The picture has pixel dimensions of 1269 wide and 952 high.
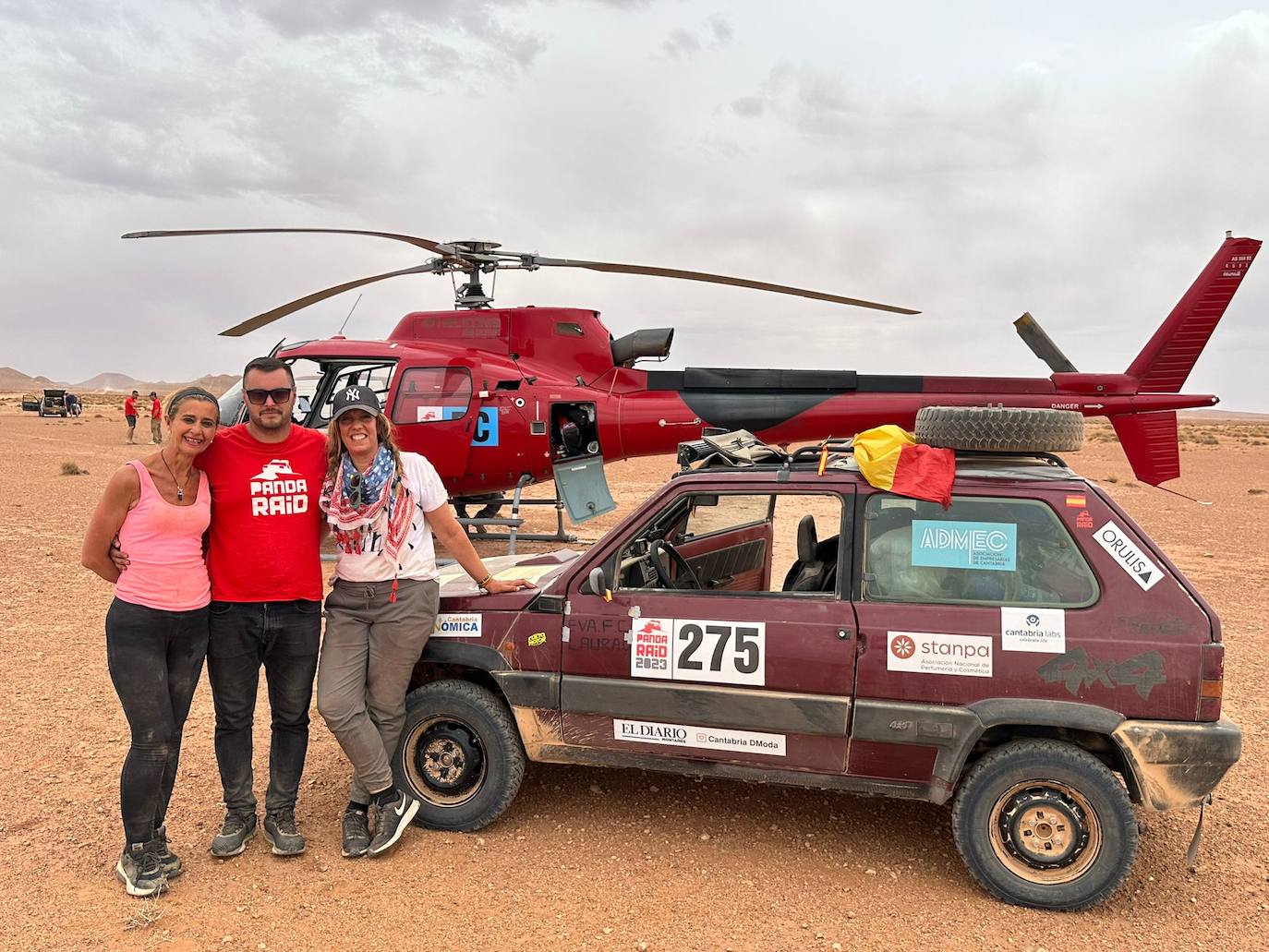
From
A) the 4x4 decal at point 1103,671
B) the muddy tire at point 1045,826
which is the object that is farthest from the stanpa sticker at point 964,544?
the muddy tire at point 1045,826

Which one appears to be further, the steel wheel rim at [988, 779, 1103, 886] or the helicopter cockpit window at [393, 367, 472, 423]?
the helicopter cockpit window at [393, 367, 472, 423]

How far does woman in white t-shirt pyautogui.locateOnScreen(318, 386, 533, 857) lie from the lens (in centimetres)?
399

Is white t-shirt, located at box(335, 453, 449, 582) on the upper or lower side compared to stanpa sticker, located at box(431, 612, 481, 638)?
upper

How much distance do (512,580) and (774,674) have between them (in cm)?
143

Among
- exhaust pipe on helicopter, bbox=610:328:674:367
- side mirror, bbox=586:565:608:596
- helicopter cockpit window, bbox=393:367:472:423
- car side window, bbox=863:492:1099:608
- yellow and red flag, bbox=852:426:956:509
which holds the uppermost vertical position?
exhaust pipe on helicopter, bbox=610:328:674:367

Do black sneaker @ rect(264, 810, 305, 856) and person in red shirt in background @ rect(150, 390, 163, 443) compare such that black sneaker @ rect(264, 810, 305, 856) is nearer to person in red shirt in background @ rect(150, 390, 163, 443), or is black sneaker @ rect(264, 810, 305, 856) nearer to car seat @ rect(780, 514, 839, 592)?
car seat @ rect(780, 514, 839, 592)

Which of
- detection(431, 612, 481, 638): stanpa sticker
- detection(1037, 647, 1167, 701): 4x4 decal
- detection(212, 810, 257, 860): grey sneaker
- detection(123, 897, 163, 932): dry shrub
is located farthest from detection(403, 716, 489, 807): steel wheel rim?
detection(1037, 647, 1167, 701): 4x4 decal

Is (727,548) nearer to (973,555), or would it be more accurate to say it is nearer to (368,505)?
(973,555)

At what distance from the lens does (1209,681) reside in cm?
350

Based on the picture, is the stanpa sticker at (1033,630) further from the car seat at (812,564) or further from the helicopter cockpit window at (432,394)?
the helicopter cockpit window at (432,394)

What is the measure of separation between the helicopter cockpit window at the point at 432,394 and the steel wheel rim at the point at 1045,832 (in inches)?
322

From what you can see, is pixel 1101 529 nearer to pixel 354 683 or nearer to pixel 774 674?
pixel 774 674

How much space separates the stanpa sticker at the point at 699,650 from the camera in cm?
390

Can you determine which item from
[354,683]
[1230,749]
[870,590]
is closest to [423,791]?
[354,683]
